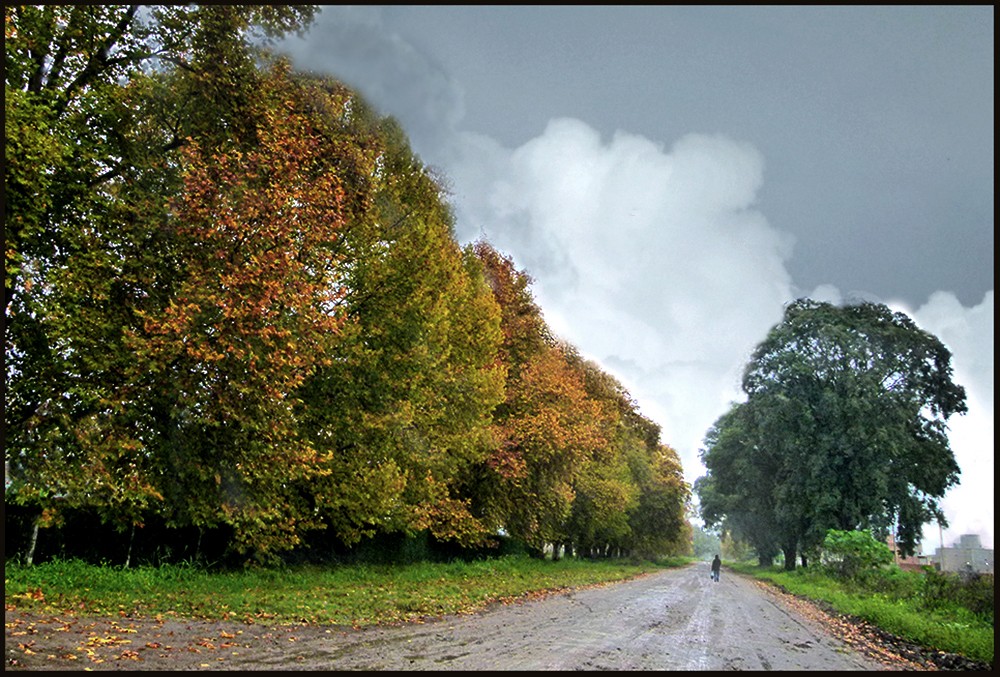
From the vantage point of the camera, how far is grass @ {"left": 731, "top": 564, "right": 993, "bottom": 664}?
13695 mm

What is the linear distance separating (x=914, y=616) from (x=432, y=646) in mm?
14020

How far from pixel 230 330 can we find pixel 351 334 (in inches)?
179

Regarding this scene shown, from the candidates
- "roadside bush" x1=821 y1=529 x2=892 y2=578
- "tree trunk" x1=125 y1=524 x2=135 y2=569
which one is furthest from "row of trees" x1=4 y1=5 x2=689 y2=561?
"roadside bush" x1=821 y1=529 x2=892 y2=578

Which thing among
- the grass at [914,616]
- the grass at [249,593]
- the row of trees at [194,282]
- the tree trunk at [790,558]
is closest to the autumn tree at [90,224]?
the row of trees at [194,282]

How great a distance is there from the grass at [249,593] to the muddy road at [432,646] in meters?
1.02

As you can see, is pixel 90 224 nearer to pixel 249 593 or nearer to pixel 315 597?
pixel 249 593

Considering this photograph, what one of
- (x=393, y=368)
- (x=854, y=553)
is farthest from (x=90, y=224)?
(x=854, y=553)

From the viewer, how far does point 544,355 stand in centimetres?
3469

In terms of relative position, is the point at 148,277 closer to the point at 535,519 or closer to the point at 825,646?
the point at 825,646

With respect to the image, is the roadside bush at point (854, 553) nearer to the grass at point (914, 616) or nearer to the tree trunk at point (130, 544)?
the grass at point (914, 616)

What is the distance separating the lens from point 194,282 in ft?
42.0

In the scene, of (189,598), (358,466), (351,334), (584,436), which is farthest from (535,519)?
(189,598)

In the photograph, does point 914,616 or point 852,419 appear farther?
point 852,419

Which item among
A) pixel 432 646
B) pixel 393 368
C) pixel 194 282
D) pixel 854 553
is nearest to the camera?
pixel 432 646
